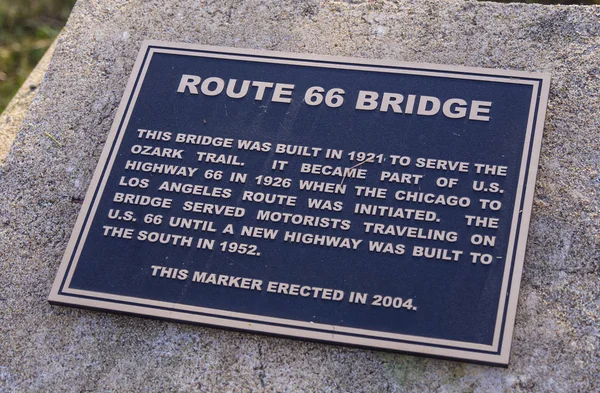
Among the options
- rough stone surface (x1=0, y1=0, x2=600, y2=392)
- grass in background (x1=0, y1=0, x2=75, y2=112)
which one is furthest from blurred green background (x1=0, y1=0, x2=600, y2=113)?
rough stone surface (x1=0, y1=0, x2=600, y2=392)

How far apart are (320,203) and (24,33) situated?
13.3 ft

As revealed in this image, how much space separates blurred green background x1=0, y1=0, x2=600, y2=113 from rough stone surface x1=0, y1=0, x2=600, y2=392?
1961mm

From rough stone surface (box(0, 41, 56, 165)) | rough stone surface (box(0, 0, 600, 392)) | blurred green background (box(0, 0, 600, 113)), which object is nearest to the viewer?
rough stone surface (box(0, 0, 600, 392))

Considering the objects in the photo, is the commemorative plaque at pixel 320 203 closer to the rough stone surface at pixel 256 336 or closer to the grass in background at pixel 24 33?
the rough stone surface at pixel 256 336

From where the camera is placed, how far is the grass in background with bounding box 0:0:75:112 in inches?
217

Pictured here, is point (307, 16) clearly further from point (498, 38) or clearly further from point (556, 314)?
point (556, 314)

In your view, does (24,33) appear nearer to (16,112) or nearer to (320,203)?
(16,112)

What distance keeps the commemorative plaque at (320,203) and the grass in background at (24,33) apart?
103 inches

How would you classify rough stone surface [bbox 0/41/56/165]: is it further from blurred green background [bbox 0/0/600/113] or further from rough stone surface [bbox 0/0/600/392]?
blurred green background [bbox 0/0/600/113]

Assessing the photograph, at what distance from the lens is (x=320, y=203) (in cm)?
299

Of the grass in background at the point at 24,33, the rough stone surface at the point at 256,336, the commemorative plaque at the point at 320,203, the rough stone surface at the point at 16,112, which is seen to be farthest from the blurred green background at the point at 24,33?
the commemorative plaque at the point at 320,203

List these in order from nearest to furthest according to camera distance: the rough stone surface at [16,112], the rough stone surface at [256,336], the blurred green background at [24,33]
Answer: the rough stone surface at [256,336] < the rough stone surface at [16,112] < the blurred green background at [24,33]

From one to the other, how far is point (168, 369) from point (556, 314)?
1618 mm

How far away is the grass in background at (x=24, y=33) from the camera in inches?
217
